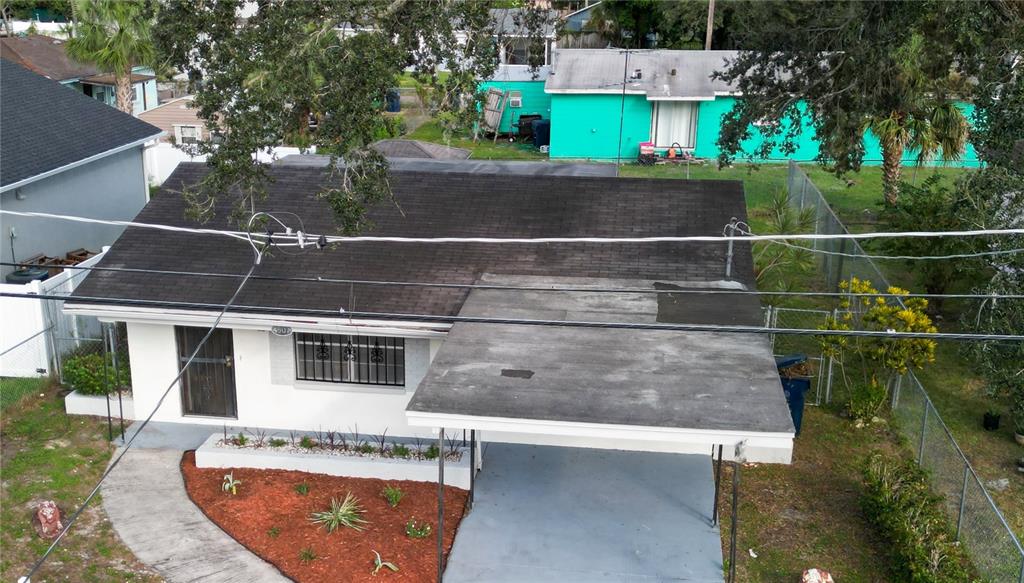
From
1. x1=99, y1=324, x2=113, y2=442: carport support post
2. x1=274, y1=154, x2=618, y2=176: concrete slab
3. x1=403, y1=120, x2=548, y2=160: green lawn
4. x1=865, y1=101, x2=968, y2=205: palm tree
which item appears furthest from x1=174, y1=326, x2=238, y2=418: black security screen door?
x1=403, y1=120, x2=548, y2=160: green lawn

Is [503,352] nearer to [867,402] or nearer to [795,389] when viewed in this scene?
[795,389]

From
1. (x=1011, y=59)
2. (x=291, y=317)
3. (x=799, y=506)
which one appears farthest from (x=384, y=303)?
(x=1011, y=59)

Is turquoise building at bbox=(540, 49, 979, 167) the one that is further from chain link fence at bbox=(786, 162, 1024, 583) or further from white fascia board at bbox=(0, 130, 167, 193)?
chain link fence at bbox=(786, 162, 1024, 583)

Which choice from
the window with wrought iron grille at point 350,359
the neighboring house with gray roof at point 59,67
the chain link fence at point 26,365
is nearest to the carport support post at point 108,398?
the chain link fence at point 26,365

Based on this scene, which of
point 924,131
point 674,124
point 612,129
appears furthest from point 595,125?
point 924,131

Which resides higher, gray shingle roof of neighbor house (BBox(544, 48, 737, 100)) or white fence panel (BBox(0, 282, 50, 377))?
gray shingle roof of neighbor house (BBox(544, 48, 737, 100))
